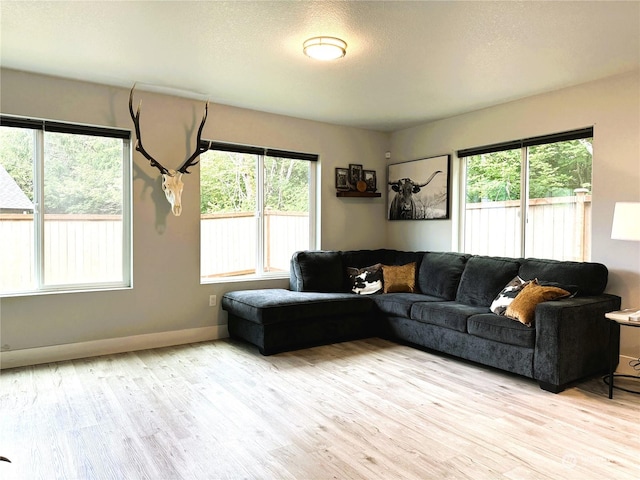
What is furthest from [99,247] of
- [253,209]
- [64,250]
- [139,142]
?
[253,209]

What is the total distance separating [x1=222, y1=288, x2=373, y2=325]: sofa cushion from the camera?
13.0 ft

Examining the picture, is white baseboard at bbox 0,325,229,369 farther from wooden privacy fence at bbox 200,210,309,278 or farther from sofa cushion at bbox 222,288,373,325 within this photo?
wooden privacy fence at bbox 200,210,309,278

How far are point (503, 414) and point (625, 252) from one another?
1.87m

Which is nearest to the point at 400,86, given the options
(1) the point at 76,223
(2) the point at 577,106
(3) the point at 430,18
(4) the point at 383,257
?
(3) the point at 430,18

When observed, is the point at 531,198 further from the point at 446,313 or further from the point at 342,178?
the point at 342,178

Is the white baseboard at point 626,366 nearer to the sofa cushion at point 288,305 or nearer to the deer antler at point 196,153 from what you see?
the sofa cushion at point 288,305

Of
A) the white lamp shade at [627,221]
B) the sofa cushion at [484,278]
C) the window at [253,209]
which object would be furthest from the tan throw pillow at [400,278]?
the white lamp shade at [627,221]

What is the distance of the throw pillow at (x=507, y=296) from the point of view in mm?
3649

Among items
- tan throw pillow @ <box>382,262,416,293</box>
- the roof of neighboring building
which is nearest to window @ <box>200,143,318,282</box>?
tan throw pillow @ <box>382,262,416,293</box>

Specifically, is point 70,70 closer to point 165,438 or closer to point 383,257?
point 165,438

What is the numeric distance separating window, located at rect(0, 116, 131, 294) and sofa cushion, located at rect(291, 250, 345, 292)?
5.69ft

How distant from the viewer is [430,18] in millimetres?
2662

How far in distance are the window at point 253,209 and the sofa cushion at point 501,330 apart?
2358 mm

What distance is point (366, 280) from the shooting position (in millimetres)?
4945
